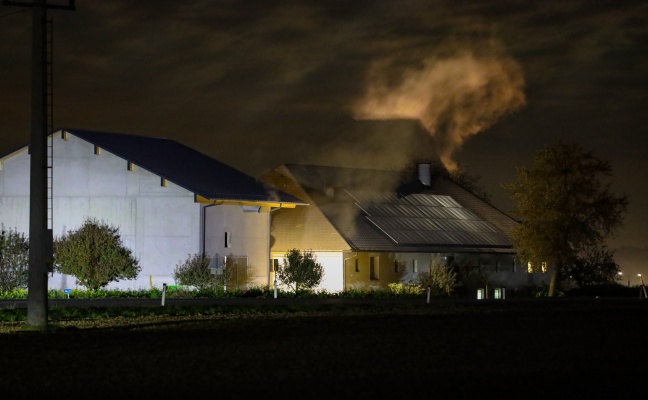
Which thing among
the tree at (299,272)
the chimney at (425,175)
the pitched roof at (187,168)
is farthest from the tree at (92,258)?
the chimney at (425,175)

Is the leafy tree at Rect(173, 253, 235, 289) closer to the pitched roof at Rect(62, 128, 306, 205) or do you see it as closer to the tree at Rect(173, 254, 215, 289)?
the tree at Rect(173, 254, 215, 289)

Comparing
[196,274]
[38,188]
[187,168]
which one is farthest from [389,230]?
[38,188]

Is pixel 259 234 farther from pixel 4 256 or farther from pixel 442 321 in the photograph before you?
pixel 442 321

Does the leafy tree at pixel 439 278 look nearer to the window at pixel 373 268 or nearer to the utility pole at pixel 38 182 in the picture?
the window at pixel 373 268

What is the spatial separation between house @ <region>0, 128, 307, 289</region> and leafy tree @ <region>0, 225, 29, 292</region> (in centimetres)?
303

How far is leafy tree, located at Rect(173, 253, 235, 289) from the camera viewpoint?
52656mm

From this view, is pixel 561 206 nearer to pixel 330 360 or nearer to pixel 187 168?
pixel 187 168

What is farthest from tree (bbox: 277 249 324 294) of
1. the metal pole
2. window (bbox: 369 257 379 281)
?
the metal pole

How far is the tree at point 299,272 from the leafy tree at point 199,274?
3444 millimetres

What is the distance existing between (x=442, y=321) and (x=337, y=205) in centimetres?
3404

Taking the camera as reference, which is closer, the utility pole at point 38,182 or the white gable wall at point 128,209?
the utility pole at point 38,182

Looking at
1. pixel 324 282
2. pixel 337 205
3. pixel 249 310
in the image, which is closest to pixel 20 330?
pixel 249 310

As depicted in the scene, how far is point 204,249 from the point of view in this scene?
54.8 meters

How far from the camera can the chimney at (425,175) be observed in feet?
250
